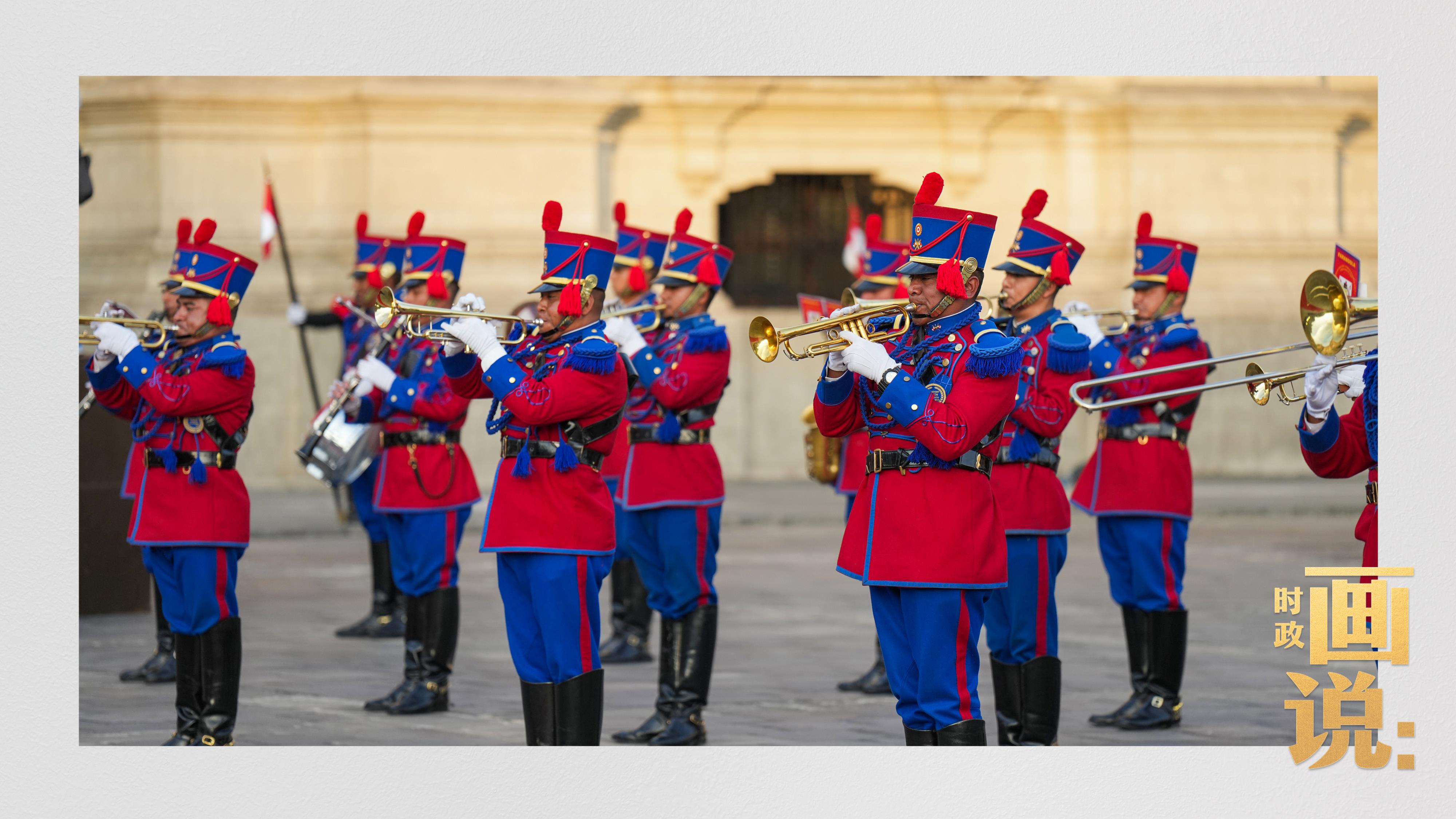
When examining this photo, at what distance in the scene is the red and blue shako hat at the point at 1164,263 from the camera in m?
8.54

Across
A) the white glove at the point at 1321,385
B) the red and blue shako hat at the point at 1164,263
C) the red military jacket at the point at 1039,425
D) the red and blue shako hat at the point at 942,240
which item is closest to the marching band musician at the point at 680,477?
the red military jacket at the point at 1039,425

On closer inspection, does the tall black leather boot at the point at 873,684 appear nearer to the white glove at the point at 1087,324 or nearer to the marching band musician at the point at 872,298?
the marching band musician at the point at 872,298

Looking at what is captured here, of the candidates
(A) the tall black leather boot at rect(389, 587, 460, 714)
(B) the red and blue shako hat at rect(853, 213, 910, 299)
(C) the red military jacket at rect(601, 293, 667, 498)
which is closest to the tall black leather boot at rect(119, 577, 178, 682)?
(A) the tall black leather boot at rect(389, 587, 460, 714)

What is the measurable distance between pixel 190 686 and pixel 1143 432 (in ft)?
13.9

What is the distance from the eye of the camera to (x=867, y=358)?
5.87 m

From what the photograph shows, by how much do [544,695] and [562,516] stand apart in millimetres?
643

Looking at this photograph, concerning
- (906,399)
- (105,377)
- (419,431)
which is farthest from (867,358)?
(419,431)

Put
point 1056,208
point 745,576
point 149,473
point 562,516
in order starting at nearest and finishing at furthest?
point 562,516 → point 149,473 → point 745,576 → point 1056,208

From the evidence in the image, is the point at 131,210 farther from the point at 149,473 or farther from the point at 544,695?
the point at 544,695

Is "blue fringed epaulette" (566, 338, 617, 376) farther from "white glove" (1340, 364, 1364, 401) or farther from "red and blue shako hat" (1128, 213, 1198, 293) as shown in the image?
"red and blue shako hat" (1128, 213, 1198, 293)

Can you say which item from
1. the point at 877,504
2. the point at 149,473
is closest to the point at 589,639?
the point at 877,504

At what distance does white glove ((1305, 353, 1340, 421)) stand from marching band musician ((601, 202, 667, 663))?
342 cm

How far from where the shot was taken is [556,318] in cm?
673
